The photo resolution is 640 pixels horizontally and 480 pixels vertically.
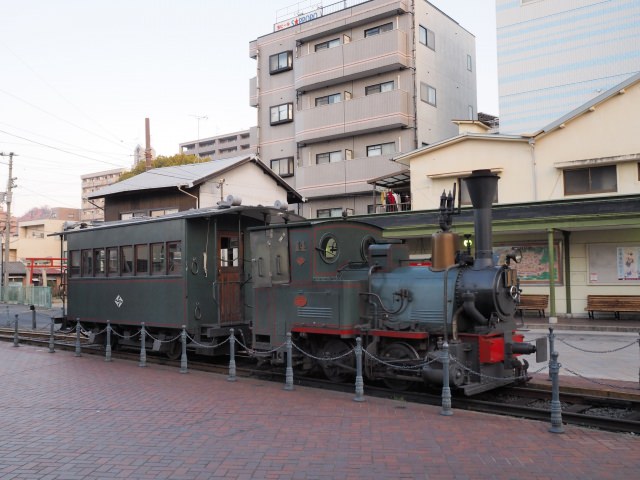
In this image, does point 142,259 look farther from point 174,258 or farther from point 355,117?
point 355,117

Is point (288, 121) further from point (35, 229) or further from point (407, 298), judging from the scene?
point (35, 229)

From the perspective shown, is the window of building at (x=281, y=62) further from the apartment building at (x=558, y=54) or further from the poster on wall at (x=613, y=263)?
the poster on wall at (x=613, y=263)

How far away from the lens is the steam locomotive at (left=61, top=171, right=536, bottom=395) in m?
8.27

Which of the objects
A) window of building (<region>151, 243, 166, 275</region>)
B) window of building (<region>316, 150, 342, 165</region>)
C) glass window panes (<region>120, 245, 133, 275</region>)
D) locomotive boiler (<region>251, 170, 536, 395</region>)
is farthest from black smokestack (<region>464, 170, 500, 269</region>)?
window of building (<region>316, 150, 342, 165</region>)

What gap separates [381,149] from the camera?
28.0 m

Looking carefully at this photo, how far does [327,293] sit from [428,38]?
23.4 meters

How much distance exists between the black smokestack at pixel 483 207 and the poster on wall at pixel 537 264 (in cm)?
1134

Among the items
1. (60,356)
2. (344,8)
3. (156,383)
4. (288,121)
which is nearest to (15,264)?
(288,121)

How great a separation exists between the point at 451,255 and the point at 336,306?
1974 mm

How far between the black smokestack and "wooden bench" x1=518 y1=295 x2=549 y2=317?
37.8 feet

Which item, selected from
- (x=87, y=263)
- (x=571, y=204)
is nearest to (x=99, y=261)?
(x=87, y=263)

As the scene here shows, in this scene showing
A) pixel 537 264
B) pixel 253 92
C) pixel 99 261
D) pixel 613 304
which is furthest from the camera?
pixel 253 92

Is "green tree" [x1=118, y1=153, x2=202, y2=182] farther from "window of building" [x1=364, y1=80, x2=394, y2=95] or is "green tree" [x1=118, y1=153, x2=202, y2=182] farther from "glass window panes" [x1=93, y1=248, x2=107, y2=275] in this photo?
"glass window panes" [x1=93, y1=248, x2=107, y2=275]

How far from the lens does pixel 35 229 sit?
67.8 meters
